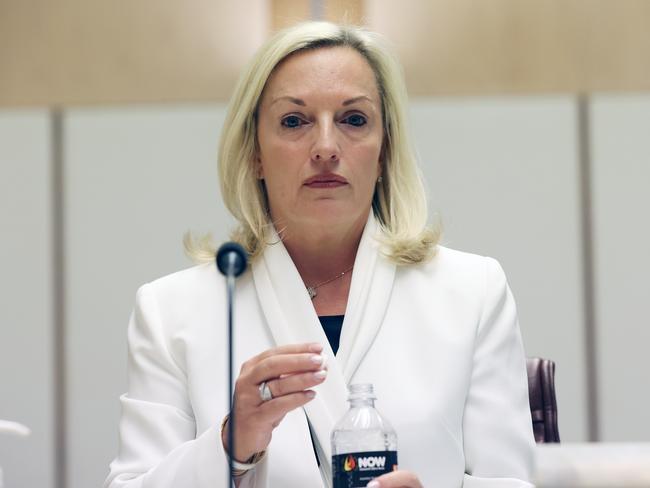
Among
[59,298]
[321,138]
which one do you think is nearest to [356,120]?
[321,138]

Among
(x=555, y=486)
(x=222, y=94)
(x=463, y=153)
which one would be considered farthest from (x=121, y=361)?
A: (x=555, y=486)

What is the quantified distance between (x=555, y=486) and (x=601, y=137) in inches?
102

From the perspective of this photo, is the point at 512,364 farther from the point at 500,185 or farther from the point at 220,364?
the point at 500,185

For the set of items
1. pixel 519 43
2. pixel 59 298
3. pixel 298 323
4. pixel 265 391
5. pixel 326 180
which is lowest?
pixel 265 391

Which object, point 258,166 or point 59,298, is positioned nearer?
point 258,166

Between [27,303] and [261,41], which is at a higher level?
[261,41]

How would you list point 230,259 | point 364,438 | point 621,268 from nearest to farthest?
point 230,259 < point 364,438 < point 621,268

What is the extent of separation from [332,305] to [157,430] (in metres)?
0.41

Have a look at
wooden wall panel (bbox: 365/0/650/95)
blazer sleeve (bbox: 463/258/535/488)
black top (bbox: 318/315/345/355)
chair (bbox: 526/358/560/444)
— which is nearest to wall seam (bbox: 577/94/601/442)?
wooden wall panel (bbox: 365/0/650/95)

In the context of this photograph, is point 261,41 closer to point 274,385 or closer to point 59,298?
point 59,298

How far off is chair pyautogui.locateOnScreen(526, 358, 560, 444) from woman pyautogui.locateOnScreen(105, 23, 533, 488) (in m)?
0.18

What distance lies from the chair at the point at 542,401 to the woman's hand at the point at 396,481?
803 millimetres

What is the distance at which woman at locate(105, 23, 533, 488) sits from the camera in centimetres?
196

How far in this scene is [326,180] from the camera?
83.8 inches
